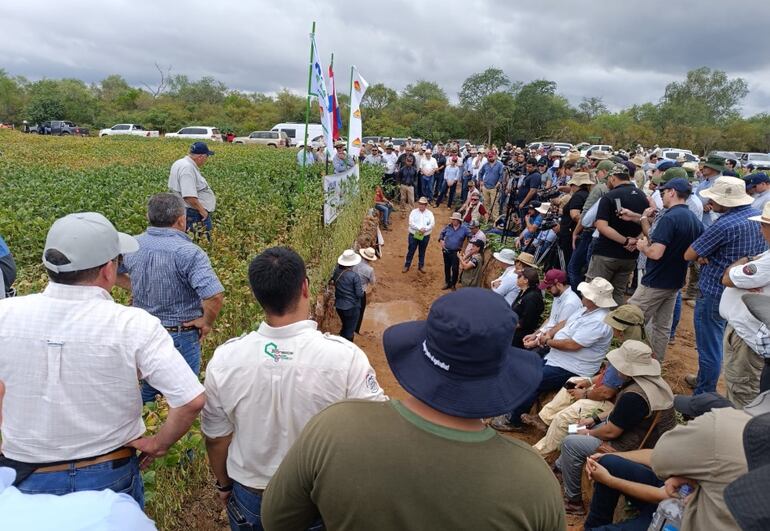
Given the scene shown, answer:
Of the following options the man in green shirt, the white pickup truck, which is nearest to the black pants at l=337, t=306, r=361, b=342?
the man in green shirt

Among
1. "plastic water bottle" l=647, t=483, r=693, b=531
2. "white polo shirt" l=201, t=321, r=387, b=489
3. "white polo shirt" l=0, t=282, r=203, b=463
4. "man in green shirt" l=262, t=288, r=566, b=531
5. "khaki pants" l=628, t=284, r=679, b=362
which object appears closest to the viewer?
"man in green shirt" l=262, t=288, r=566, b=531

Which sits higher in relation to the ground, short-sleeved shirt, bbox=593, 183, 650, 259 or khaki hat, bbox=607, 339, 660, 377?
short-sleeved shirt, bbox=593, 183, 650, 259

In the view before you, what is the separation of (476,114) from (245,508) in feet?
170

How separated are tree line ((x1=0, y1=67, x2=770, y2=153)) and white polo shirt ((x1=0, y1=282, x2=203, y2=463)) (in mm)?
38140

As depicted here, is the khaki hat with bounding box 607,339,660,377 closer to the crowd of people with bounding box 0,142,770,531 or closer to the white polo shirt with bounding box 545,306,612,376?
the crowd of people with bounding box 0,142,770,531

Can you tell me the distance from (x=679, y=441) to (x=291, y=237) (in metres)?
5.98

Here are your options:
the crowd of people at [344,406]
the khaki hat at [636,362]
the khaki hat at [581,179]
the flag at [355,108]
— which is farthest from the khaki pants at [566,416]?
the flag at [355,108]

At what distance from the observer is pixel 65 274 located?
5.72 ft

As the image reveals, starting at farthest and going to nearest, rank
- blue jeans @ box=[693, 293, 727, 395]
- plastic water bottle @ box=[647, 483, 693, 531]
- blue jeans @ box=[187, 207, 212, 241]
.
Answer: blue jeans @ box=[187, 207, 212, 241] → blue jeans @ box=[693, 293, 727, 395] → plastic water bottle @ box=[647, 483, 693, 531]

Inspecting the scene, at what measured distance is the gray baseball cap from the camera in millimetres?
1743

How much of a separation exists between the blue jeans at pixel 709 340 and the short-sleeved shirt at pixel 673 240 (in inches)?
14.9

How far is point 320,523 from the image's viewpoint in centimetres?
165

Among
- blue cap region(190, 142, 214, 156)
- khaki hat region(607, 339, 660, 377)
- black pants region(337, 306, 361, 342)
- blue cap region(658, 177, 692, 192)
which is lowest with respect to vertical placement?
black pants region(337, 306, 361, 342)

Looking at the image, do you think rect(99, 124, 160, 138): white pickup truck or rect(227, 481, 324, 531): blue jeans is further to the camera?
rect(99, 124, 160, 138): white pickup truck
